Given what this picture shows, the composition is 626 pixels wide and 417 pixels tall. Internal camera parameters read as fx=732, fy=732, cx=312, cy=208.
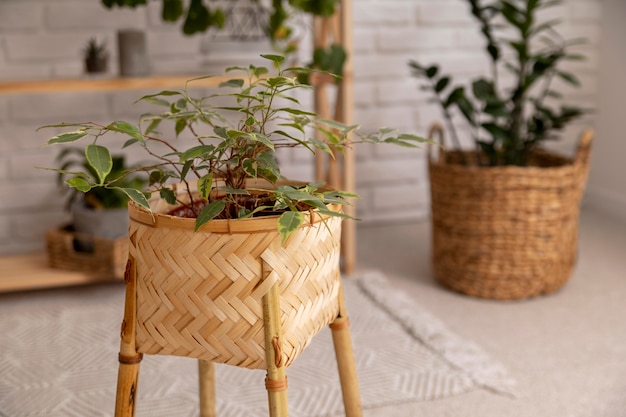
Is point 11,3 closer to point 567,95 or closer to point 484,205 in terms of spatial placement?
point 484,205

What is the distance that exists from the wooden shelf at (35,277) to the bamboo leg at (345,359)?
94 centimetres

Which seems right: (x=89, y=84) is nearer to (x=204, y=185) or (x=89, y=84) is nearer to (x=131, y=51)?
(x=131, y=51)

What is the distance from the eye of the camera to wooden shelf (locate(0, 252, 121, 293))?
5.91 ft

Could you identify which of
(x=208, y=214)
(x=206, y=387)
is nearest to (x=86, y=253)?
(x=206, y=387)

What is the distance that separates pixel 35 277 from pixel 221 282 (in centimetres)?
113

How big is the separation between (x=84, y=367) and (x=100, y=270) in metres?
0.39

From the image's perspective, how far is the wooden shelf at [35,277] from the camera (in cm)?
180

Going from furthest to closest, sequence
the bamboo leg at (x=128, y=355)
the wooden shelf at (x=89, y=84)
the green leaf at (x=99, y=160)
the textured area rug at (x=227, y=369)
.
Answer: the wooden shelf at (x=89, y=84), the textured area rug at (x=227, y=369), the bamboo leg at (x=128, y=355), the green leaf at (x=99, y=160)

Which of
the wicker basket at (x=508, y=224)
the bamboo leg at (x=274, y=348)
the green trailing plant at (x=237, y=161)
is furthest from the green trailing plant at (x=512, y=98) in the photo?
the bamboo leg at (x=274, y=348)

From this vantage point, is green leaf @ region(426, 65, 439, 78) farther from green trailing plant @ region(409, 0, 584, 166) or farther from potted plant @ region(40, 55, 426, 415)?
potted plant @ region(40, 55, 426, 415)

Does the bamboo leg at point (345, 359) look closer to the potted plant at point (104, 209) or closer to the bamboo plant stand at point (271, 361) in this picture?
the bamboo plant stand at point (271, 361)

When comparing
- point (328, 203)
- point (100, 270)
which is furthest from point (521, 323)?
point (100, 270)

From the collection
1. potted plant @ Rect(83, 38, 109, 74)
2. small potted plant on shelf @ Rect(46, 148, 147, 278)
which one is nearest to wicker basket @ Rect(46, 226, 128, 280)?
small potted plant on shelf @ Rect(46, 148, 147, 278)

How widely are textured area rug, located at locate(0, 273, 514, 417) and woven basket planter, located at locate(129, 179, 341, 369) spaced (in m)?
0.45
